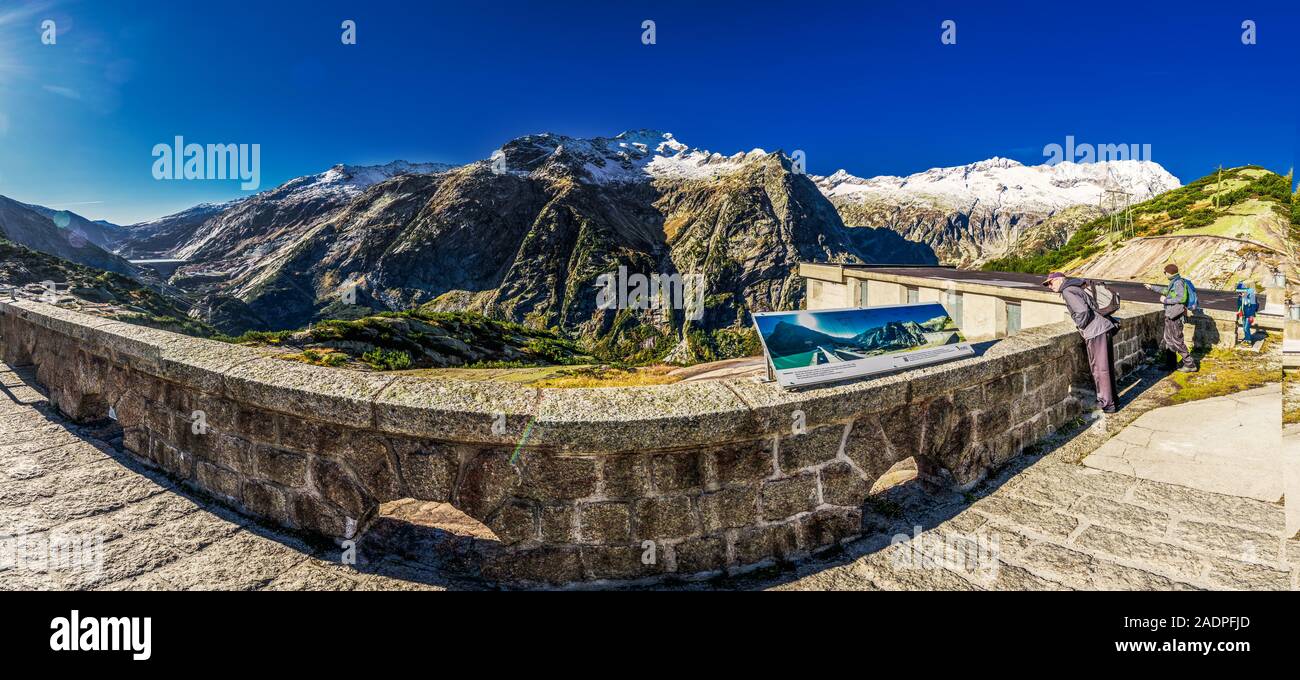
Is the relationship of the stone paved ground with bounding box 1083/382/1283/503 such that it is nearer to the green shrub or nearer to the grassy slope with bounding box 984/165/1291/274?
the green shrub

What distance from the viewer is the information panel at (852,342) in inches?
133

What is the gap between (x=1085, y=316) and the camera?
5855 millimetres

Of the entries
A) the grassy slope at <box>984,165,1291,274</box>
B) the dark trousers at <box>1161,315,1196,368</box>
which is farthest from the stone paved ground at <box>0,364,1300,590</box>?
the grassy slope at <box>984,165,1291,274</box>

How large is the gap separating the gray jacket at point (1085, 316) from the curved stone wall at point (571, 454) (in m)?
2.95

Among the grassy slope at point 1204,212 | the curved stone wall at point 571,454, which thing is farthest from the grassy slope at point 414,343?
the grassy slope at point 1204,212

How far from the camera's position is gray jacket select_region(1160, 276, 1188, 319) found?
26.7 ft

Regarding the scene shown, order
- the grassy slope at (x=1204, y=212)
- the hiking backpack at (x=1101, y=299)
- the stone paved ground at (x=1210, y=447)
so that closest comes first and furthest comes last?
the stone paved ground at (x=1210, y=447) < the hiking backpack at (x=1101, y=299) < the grassy slope at (x=1204, y=212)

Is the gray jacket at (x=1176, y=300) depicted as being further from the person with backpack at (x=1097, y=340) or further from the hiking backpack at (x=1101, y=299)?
the person with backpack at (x=1097, y=340)

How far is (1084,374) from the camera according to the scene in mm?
5953

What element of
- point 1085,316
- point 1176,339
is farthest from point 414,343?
point 1176,339

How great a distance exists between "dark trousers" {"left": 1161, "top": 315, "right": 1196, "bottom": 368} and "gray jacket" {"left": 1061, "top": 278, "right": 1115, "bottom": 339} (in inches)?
147

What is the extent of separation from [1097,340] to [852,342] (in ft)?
13.0
